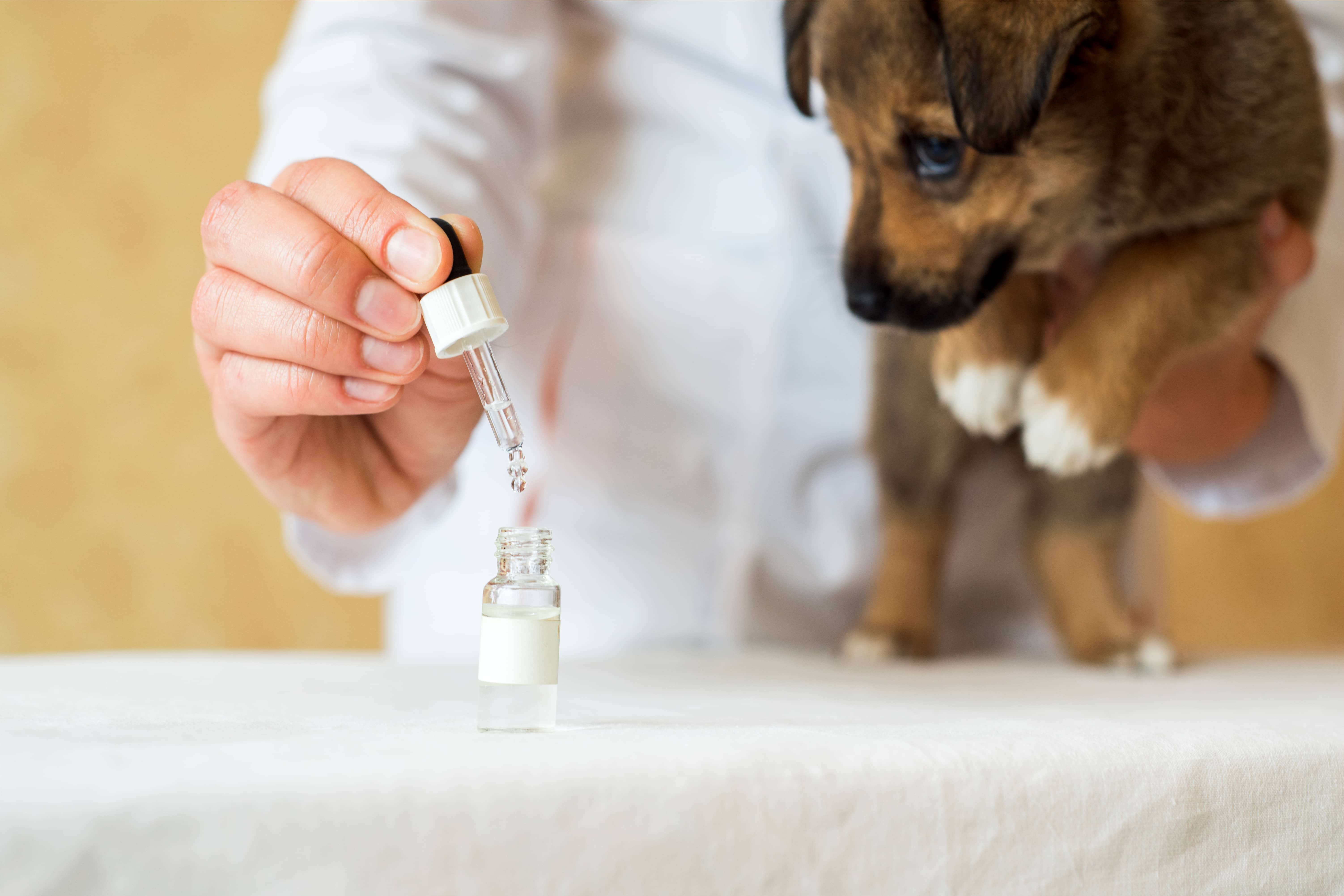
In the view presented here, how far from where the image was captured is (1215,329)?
1.13 m

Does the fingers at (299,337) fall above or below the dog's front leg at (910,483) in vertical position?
above

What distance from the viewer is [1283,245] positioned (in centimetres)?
114

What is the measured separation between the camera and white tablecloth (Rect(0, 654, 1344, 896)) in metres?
0.43

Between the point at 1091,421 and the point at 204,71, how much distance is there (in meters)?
2.23

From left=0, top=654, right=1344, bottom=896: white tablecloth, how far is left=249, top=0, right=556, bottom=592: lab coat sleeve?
0.42m

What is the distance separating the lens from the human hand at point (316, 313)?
0.68 meters

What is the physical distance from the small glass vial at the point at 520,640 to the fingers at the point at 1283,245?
900 mm

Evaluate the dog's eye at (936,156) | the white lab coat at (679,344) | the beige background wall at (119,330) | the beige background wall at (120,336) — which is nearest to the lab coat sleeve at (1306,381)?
the white lab coat at (679,344)

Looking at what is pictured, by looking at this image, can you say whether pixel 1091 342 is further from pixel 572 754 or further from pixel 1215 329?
pixel 572 754

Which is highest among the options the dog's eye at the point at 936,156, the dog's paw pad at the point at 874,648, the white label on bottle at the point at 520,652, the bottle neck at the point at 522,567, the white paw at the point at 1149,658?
the dog's eye at the point at 936,156

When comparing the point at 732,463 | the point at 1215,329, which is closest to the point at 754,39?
the point at 732,463

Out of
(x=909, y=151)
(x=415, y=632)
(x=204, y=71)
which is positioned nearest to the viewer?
(x=909, y=151)

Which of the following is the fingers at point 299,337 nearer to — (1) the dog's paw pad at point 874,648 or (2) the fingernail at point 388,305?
(2) the fingernail at point 388,305

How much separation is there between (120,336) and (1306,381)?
2.35 m
